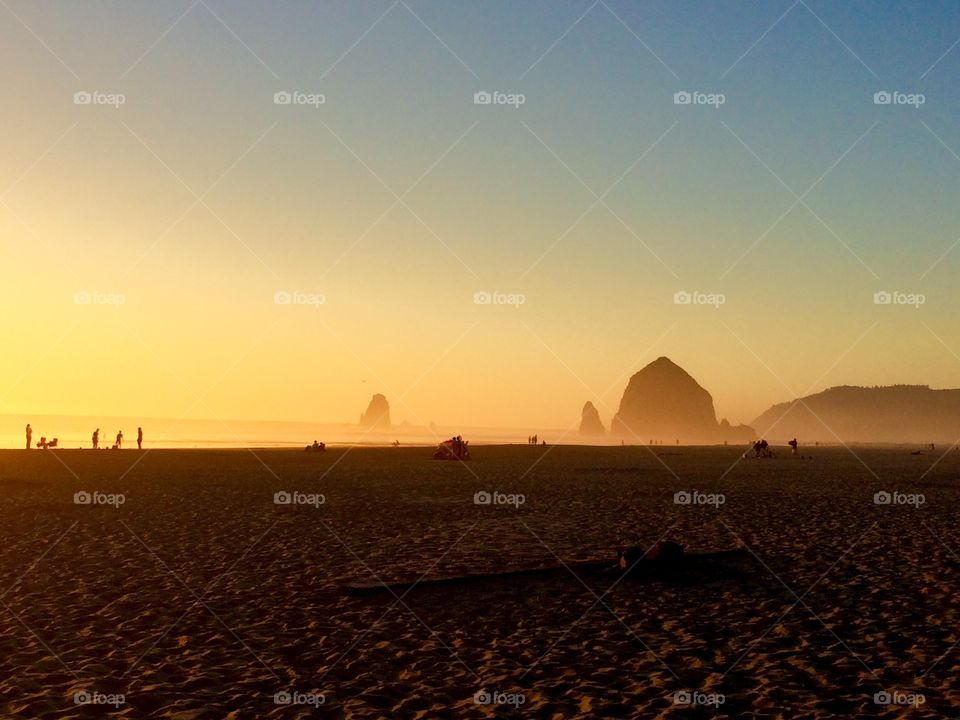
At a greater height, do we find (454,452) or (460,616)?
(454,452)

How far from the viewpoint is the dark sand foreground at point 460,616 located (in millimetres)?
8141

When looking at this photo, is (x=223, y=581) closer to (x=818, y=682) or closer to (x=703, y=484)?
(x=818, y=682)

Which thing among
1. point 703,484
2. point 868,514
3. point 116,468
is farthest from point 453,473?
point 868,514

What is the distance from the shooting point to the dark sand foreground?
8.14 m

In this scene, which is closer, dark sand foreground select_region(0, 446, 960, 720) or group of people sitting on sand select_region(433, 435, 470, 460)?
dark sand foreground select_region(0, 446, 960, 720)

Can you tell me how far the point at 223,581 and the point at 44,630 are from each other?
3.68 meters

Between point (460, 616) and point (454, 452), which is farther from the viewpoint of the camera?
point (454, 452)

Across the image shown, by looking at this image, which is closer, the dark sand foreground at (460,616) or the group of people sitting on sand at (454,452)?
the dark sand foreground at (460,616)

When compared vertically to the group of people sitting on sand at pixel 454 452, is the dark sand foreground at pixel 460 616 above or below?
below

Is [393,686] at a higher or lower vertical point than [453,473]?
lower

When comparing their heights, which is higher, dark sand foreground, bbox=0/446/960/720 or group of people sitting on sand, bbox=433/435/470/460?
group of people sitting on sand, bbox=433/435/470/460

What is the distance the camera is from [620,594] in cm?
1313

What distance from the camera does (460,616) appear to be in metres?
11.6

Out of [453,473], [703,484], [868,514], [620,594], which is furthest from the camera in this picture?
[453,473]
